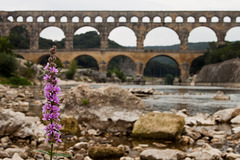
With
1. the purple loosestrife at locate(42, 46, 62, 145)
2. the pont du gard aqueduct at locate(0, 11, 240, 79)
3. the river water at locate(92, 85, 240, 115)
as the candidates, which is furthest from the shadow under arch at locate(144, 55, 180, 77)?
the purple loosestrife at locate(42, 46, 62, 145)

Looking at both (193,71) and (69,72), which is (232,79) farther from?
(69,72)

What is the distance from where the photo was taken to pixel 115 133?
640cm

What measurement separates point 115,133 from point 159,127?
1079 millimetres

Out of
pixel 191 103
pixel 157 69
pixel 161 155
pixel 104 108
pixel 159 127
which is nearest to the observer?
pixel 161 155

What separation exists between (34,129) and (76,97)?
1.92 meters

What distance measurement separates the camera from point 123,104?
691 centimetres

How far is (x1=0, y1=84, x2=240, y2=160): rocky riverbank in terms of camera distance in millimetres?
4387

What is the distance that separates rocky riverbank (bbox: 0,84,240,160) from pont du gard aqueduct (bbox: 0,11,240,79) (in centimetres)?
4577

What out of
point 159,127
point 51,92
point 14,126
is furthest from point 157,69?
point 51,92

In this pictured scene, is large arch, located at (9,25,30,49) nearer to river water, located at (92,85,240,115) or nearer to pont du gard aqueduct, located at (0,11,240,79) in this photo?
pont du gard aqueduct, located at (0,11,240,79)

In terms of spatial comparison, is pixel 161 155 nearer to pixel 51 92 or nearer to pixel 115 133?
pixel 115 133

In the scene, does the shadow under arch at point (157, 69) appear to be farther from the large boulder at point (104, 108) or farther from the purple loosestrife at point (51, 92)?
the purple loosestrife at point (51, 92)

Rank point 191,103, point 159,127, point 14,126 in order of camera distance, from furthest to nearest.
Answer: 1. point 191,103
2. point 159,127
3. point 14,126

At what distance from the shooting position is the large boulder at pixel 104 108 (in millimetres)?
6637
